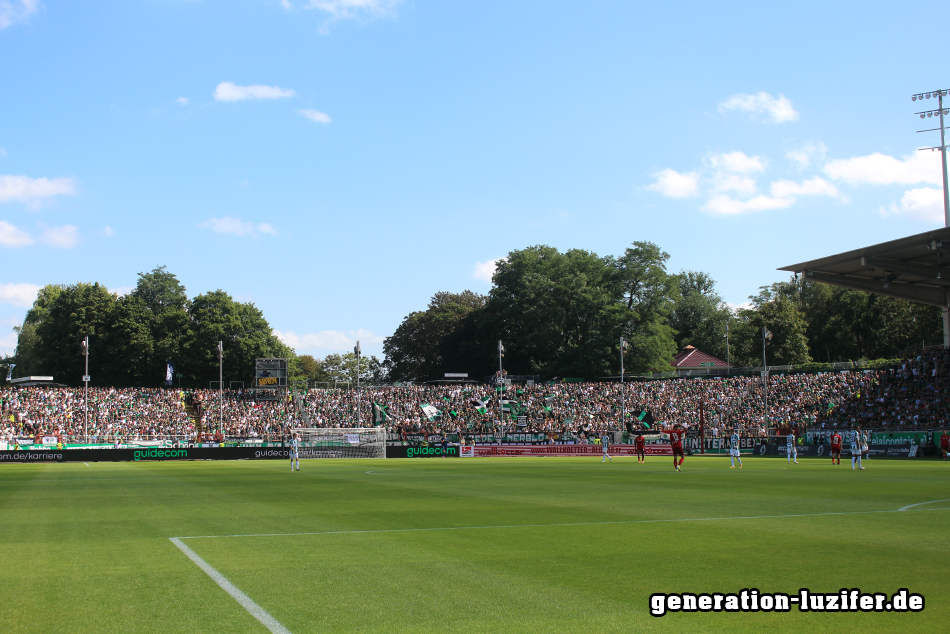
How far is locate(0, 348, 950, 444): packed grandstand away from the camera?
55375 millimetres

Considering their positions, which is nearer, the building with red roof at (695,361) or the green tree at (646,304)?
the green tree at (646,304)

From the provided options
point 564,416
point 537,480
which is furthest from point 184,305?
point 537,480

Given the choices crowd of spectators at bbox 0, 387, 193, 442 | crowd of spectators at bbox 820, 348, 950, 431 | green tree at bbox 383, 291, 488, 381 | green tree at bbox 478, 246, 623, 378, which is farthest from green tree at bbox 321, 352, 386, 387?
crowd of spectators at bbox 820, 348, 950, 431

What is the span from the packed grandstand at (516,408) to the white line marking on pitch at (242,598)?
165 ft

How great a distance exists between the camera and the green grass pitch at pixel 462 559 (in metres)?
6.96

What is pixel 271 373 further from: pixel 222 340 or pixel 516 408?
pixel 516 408

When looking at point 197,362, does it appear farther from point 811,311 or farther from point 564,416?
point 811,311

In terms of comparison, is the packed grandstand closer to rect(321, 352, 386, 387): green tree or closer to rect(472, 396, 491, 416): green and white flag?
rect(472, 396, 491, 416): green and white flag

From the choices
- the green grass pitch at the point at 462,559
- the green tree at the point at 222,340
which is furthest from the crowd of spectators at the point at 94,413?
the green grass pitch at the point at 462,559

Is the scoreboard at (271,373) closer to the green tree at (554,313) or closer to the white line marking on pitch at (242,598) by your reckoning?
the green tree at (554,313)

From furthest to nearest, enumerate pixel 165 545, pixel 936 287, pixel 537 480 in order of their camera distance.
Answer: pixel 936 287 < pixel 537 480 < pixel 165 545

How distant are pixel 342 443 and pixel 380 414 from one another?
497 inches

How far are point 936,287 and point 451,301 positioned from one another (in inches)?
2657

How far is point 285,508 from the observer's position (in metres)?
17.0
